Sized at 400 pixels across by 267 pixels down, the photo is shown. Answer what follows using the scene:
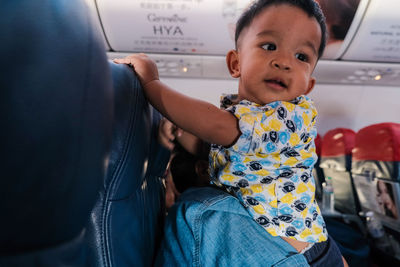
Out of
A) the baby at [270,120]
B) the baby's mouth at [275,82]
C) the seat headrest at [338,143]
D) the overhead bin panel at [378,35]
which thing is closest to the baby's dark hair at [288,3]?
the baby at [270,120]

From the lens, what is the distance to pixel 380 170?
126 centimetres

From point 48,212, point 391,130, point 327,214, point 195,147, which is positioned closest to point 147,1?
point 195,147

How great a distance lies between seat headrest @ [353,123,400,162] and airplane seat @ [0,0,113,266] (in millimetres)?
1519

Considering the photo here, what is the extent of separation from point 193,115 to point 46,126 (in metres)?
0.36

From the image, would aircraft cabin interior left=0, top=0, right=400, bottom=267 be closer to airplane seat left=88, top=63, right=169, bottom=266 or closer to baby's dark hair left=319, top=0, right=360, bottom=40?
airplane seat left=88, top=63, right=169, bottom=266

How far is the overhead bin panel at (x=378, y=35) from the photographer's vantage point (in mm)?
1344

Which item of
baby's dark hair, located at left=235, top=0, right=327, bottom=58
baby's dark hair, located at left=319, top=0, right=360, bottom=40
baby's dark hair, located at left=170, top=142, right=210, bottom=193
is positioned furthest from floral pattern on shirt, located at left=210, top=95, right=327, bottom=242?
baby's dark hair, located at left=319, top=0, right=360, bottom=40

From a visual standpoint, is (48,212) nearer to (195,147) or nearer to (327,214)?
(195,147)

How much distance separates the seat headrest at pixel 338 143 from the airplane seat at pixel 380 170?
13 cm

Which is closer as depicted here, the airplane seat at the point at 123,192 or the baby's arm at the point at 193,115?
the airplane seat at the point at 123,192

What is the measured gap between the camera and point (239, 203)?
23.6 inches

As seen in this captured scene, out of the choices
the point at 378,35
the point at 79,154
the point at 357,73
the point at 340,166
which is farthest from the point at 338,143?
the point at 79,154

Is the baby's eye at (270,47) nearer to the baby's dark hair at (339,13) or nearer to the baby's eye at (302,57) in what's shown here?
the baby's eye at (302,57)

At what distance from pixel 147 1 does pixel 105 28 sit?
0.37 metres
